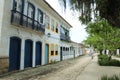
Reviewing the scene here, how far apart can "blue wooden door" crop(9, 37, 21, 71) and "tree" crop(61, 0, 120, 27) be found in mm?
9252

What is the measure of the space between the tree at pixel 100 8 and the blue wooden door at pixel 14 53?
9.25m

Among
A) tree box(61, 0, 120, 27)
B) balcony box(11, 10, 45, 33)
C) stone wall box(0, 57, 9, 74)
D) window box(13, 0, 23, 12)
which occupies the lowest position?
stone wall box(0, 57, 9, 74)

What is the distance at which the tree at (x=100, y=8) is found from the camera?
4366 millimetres

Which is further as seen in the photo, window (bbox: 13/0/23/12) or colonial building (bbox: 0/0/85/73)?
window (bbox: 13/0/23/12)

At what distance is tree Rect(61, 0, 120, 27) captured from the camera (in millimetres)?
4366

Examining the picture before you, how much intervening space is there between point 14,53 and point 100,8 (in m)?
10.2

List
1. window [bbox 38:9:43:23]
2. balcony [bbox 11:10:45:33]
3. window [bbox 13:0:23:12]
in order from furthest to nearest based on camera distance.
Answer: window [bbox 38:9:43:23] → window [bbox 13:0:23:12] → balcony [bbox 11:10:45:33]

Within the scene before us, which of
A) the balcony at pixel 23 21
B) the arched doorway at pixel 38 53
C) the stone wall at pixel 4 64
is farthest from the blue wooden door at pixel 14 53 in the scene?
the arched doorway at pixel 38 53

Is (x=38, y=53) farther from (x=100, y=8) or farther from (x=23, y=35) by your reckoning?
(x=100, y=8)

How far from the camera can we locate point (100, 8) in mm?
4699

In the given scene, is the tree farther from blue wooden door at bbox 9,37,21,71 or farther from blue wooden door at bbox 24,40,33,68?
blue wooden door at bbox 24,40,33,68

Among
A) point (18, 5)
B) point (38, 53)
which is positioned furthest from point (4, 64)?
point (38, 53)

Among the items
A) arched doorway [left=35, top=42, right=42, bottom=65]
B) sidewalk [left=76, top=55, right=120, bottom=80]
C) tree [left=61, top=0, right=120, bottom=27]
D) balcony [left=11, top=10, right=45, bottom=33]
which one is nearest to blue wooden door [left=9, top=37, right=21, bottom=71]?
balcony [left=11, top=10, right=45, bottom=33]

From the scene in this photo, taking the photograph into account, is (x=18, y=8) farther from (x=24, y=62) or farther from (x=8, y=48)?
(x=24, y=62)
